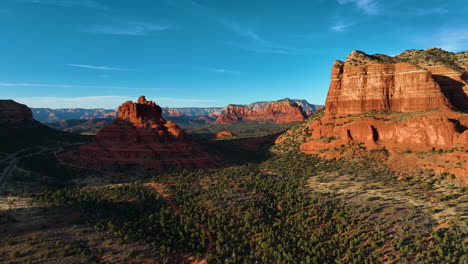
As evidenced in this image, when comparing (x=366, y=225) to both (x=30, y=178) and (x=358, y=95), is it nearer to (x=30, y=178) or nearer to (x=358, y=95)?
(x=358, y=95)

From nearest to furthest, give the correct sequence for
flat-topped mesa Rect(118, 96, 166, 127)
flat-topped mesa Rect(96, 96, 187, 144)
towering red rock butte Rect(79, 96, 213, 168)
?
towering red rock butte Rect(79, 96, 213, 168) → flat-topped mesa Rect(96, 96, 187, 144) → flat-topped mesa Rect(118, 96, 166, 127)

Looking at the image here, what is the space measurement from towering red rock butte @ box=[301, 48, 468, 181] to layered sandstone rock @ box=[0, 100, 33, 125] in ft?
400

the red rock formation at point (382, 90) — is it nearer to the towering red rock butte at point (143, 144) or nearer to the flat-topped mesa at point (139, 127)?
the towering red rock butte at point (143, 144)

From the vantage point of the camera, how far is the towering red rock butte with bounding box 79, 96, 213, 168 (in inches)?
2749

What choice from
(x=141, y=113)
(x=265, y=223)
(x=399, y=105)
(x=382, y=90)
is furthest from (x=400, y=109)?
(x=141, y=113)

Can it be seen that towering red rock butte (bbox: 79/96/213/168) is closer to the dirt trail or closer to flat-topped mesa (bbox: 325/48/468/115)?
the dirt trail

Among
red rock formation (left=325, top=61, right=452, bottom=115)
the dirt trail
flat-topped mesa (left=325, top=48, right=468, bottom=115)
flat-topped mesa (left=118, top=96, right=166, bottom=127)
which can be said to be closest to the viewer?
the dirt trail

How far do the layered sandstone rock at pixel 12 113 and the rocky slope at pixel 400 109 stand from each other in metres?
122

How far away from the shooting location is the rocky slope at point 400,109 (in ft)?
159

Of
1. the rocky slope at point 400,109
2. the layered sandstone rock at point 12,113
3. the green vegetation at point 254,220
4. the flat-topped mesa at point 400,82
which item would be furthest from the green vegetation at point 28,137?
the flat-topped mesa at point 400,82

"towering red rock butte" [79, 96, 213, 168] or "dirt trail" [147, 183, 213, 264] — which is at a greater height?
"towering red rock butte" [79, 96, 213, 168]

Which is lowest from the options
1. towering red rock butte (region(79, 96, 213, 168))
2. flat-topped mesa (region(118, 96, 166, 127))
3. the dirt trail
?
the dirt trail

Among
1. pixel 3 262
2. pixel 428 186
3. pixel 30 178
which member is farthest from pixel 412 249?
pixel 30 178

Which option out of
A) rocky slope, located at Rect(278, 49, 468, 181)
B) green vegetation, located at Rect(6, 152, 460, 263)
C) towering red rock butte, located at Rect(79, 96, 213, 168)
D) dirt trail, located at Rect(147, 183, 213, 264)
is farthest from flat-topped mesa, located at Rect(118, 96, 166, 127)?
rocky slope, located at Rect(278, 49, 468, 181)
